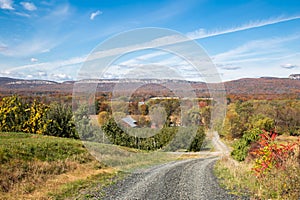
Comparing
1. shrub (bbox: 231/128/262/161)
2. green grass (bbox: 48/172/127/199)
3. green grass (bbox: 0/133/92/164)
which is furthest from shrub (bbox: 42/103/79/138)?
green grass (bbox: 48/172/127/199)

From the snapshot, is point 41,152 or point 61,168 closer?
point 61,168

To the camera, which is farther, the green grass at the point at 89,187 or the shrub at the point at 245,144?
the shrub at the point at 245,144

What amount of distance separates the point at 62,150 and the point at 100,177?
18.4ft

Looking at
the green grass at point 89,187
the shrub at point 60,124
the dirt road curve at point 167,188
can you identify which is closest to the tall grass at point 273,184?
the dirt road curve at point 167,188

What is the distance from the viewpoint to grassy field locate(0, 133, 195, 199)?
375 inches

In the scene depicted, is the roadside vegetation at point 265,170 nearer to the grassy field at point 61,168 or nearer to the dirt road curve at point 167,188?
the dirt road curve at point 167,188

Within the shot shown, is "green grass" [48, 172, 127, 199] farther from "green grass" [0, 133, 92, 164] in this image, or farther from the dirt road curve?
"green grass" [0, 133, 92, 164]

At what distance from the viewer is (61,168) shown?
13258mm

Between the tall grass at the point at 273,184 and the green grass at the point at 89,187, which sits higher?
the tall grass at the point at 273,184

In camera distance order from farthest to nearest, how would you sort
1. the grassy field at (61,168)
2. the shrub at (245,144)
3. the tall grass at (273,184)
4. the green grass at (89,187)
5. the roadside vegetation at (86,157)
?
1. the shrub at (245,144)
2. the roadside vegetation at (86,157)
3. the grassy field at (61,168)
4. the green grass at (89,187)
5. the tall grass at (273,184)

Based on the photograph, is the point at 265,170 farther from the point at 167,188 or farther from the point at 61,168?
the point at 61,168

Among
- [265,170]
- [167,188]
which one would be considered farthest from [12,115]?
[265,170]

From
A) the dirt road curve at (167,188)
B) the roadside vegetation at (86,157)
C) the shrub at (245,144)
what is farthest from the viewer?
the shrub at (245,144)

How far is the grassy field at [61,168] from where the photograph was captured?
953 centimetres
